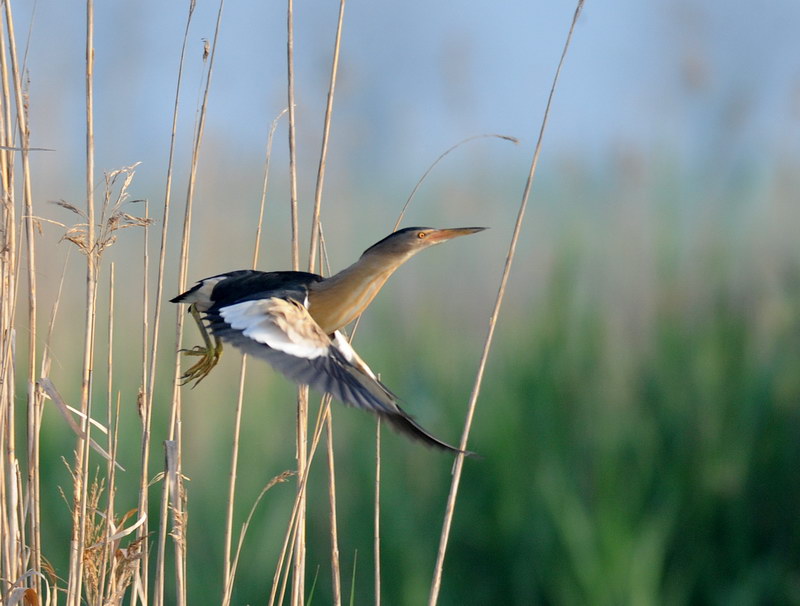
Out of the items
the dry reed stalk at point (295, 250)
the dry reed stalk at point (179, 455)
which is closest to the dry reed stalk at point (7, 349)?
the dry reed stalk at point (179, 455)

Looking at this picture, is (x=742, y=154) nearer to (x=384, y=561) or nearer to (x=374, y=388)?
(x=384, y=561)

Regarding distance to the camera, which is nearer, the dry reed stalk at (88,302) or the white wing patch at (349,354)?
the dry reed stalk at (88,302)

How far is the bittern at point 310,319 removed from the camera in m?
1.05

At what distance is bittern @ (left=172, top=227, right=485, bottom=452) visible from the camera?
1053 mm

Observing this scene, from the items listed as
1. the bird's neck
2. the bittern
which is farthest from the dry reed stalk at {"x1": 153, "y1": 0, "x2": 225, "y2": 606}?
the bird's neck

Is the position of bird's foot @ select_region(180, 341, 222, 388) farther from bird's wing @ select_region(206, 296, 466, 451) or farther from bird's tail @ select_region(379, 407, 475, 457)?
bird's tail @ select_region(379, 407, 475, 457)

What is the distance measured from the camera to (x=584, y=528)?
2.16 metres

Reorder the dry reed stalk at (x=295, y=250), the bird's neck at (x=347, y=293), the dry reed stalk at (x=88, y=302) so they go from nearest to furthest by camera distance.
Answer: the dry reed stalk at (x=88, y=302) → the dry reed stalk at (x=295, y=250) → the bird's neck at (x=347, y=293)

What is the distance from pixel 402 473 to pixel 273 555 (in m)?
0.40

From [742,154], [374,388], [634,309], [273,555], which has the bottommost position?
[273,555]

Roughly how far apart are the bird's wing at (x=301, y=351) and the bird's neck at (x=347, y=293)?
0.06 metres

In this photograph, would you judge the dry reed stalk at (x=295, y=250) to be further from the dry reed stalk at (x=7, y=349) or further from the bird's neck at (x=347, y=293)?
the dry reed stalk at (x=7, y=349)

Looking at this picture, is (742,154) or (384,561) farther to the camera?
(742,154)

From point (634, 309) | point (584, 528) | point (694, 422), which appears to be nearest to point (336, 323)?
point (584, 528)
